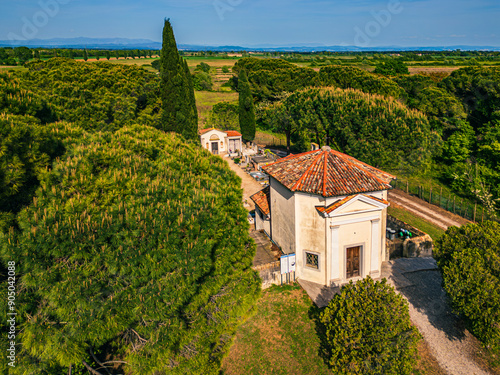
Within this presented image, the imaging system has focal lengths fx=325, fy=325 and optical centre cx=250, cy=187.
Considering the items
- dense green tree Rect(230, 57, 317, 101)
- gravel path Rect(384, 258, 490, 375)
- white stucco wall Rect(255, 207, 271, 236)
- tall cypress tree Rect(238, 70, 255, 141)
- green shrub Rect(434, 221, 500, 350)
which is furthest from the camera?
dense green tree Rect(230, 57, 317, 101)

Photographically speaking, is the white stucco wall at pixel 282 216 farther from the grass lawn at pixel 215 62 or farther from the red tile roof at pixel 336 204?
the grass lawn at pixel 215 62

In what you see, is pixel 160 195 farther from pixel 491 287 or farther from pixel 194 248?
pixel 491 287

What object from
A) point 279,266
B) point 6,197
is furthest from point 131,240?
point 279,266

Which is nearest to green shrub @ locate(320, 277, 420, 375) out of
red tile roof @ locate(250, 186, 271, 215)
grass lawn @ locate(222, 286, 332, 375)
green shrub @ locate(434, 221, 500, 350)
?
grass lawn @ locate(222, 286, 332, 375)

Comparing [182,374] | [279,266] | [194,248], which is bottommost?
[279,266]

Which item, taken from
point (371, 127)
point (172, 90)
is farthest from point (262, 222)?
point (172, 90)

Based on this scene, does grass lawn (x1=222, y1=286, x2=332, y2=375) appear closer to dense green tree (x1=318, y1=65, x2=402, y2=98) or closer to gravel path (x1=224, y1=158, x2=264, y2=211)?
gravel path (x1=224, y1=158, x2=264, y2=211)

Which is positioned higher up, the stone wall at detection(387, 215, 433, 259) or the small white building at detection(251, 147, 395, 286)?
the small white building at detection(251, 147, 395, 286)
